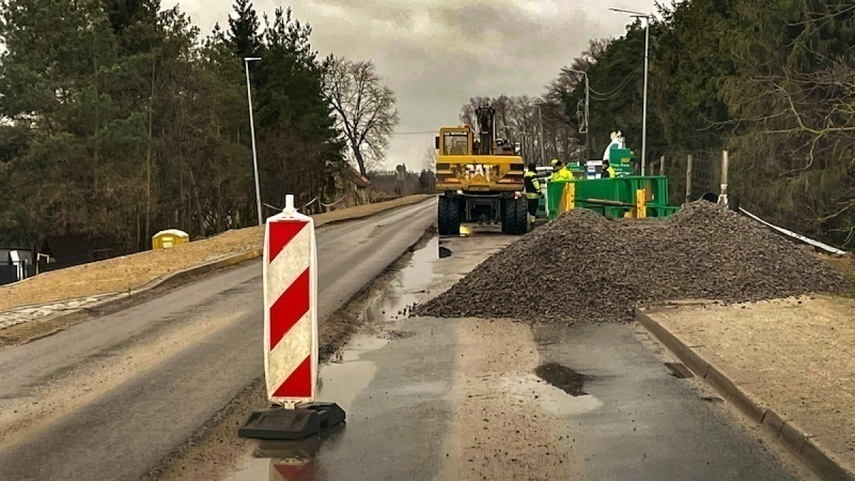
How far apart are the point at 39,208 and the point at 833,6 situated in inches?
1305

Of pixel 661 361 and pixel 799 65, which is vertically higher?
pixel 799 65

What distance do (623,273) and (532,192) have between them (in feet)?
55.5

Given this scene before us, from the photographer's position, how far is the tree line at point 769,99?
2123 centimetres

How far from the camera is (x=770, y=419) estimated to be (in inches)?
246

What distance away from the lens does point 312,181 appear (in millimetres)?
56812

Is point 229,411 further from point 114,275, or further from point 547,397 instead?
point 114,275

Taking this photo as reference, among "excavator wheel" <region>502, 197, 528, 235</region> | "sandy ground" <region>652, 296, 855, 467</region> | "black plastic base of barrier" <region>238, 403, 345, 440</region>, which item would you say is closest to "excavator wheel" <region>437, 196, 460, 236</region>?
"excavator wheel" <region>502, 197, 528, 235</region>

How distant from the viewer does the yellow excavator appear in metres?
24.8

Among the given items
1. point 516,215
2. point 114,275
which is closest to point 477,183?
point 516,215

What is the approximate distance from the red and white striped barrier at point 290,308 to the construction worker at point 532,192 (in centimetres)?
2199

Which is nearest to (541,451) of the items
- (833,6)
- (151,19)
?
(833,6)

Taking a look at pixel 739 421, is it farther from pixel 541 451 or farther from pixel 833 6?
pixel 833 6

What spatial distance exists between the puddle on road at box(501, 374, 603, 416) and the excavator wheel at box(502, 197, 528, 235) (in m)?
17.2

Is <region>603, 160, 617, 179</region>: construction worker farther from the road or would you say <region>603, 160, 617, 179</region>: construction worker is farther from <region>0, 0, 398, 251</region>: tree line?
<region>0, 0, 398, 251</region>: tree line
